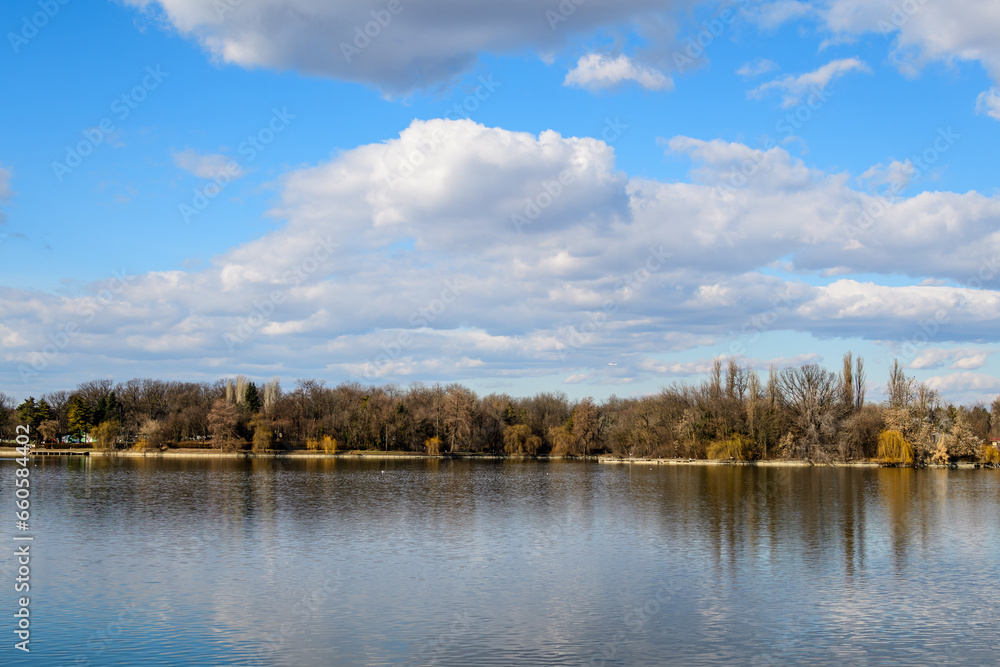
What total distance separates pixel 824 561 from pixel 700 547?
4.34 m

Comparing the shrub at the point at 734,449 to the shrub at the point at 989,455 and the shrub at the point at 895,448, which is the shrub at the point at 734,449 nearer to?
the shrub at the point at 895,448

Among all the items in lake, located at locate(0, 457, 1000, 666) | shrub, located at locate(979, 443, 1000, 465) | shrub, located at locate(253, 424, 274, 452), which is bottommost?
shrub, located at locate(979, 443, 1000, 465)

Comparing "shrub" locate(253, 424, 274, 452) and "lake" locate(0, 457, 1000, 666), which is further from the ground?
"lake" locate(0, 457, 1000, 666)

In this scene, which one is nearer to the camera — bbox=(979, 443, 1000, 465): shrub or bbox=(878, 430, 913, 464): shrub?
bbox=(878, 430, 913, 464): shrub

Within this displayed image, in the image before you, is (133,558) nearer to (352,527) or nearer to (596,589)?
(352,527)

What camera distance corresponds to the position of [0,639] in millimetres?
15562

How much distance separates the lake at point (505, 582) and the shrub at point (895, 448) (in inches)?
1624

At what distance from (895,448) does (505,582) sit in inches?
2934

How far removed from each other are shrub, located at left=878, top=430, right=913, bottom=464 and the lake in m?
41.2

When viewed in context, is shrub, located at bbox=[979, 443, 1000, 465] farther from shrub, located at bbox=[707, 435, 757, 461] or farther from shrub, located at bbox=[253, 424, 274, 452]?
shrub, located at bbox=[253, 424, 274, 452]

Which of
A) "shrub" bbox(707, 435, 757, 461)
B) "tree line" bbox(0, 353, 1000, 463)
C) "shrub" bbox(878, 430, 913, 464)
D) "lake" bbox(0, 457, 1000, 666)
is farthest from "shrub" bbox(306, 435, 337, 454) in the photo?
"shrub" bbox(878, 430, 913, 464)

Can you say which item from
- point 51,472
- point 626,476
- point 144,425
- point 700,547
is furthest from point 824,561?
point 144,425

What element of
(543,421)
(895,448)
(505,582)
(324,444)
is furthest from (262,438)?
(505,582)

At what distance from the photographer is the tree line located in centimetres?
8600
